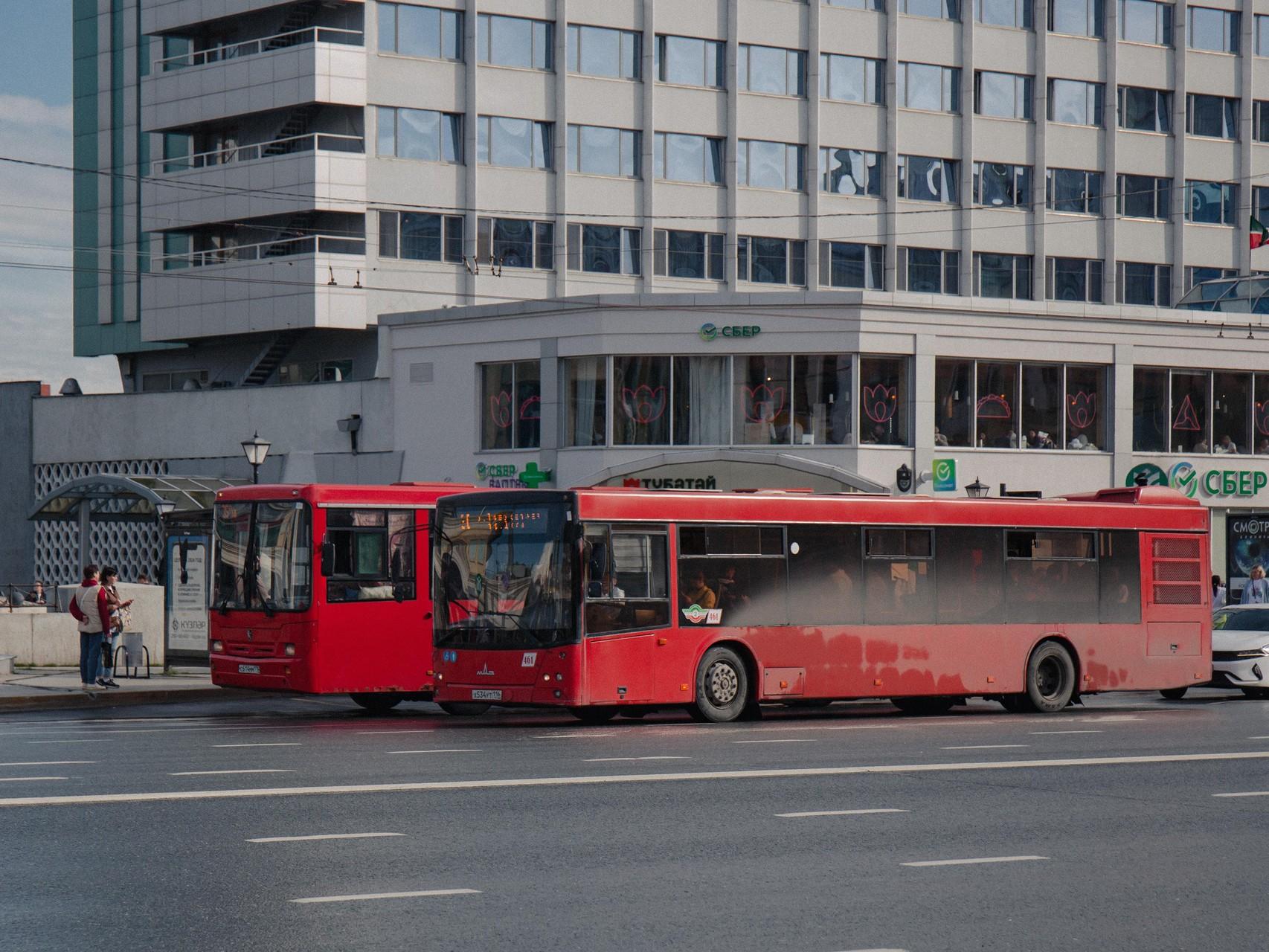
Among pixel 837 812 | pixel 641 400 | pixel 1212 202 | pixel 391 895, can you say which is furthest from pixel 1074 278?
pixel 391 895

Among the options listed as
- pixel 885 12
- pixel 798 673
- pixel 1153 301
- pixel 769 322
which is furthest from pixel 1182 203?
pixel 798 673

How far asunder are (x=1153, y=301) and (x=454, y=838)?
177 feet

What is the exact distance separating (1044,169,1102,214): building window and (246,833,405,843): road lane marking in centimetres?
5217

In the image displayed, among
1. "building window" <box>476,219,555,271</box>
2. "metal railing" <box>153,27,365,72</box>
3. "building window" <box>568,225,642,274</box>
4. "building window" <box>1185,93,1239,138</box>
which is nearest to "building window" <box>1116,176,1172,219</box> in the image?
"building window" <box>1185,93,1239,138</box>

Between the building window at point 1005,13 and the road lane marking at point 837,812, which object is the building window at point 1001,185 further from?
the road lane marking at point 837,812

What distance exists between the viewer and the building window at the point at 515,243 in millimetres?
52781

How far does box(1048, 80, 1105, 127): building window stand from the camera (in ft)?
197

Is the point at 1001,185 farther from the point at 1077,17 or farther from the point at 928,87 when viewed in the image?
the point at 1077,17

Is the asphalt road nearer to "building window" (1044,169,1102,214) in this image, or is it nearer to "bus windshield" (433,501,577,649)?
"bus windshield" (433,501,577,649)

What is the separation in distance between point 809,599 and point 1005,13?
137 ft

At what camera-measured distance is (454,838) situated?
35.8 ft

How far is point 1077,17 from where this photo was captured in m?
60.2

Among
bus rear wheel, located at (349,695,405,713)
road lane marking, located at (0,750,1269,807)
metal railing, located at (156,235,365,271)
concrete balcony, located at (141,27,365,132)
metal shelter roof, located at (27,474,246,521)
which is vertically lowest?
bus rear wheel, located at (349,695,405,713)

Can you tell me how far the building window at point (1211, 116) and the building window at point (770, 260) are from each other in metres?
14.8
